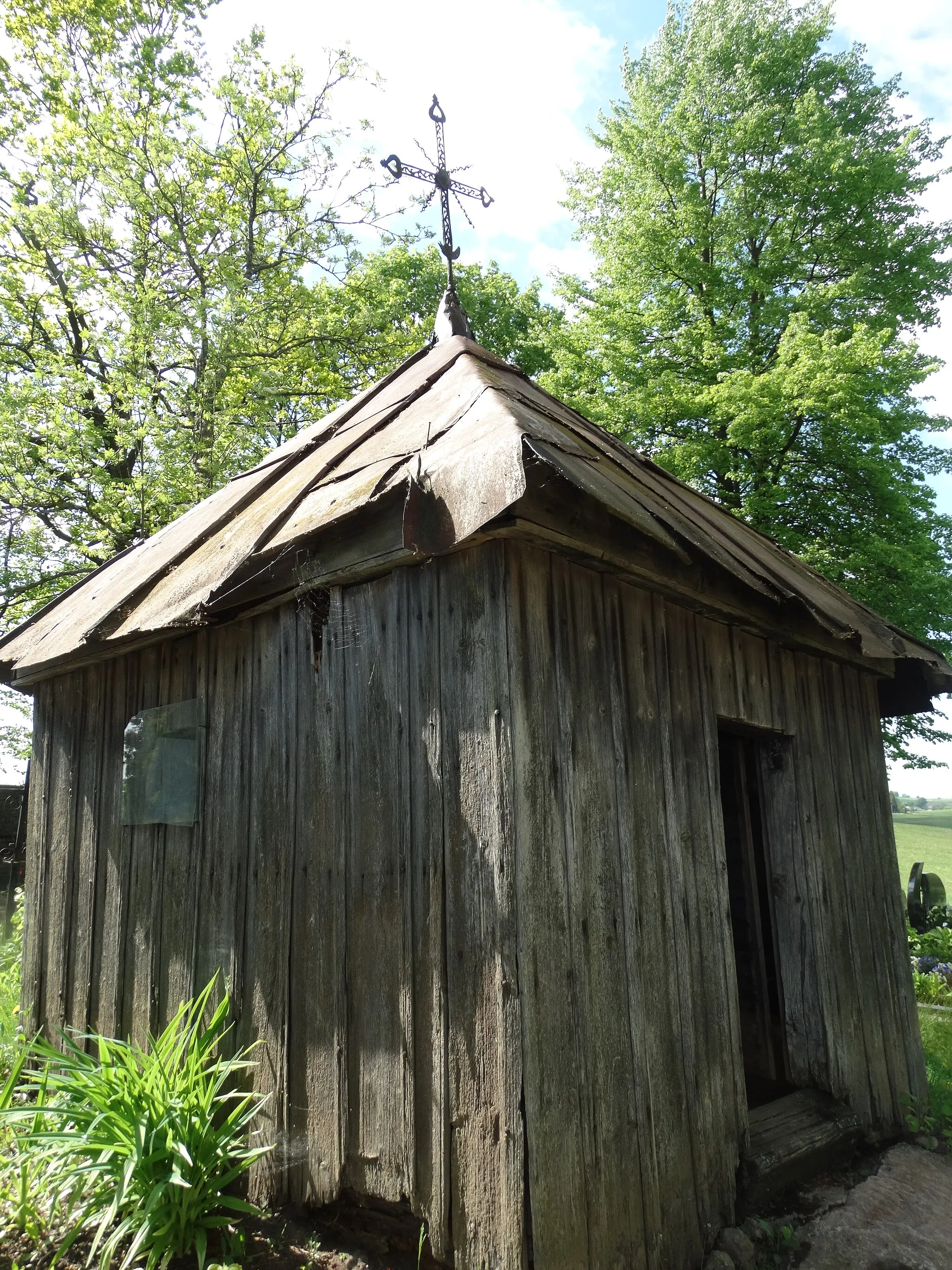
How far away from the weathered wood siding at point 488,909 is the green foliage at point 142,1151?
242mm

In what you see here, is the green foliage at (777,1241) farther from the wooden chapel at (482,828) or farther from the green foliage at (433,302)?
the green foliage at (433,302)

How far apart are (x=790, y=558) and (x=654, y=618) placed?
105 inches

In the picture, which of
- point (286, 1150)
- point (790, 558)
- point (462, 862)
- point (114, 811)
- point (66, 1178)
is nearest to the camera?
point (462, 862)

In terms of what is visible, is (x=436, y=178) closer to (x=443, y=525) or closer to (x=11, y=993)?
(x=443, y=525)

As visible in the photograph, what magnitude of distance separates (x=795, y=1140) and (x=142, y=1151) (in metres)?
2.97

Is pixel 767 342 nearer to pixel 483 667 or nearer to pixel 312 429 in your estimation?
pixel 312 429

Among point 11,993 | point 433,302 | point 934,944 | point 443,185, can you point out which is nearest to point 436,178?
point 443,185

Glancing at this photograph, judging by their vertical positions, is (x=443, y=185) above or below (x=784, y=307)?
below

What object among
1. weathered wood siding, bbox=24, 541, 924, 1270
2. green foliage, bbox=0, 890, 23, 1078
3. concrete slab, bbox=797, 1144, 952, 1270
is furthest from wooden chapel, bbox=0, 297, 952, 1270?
green foliage, bbox=0, 890, 23, 1078

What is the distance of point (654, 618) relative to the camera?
3.94 meters

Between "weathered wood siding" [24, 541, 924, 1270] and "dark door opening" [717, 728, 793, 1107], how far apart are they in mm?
356

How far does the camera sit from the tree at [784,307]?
36.1 feet

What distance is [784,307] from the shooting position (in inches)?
471

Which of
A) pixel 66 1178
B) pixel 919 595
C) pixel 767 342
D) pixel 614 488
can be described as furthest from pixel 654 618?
pixel 767 342
